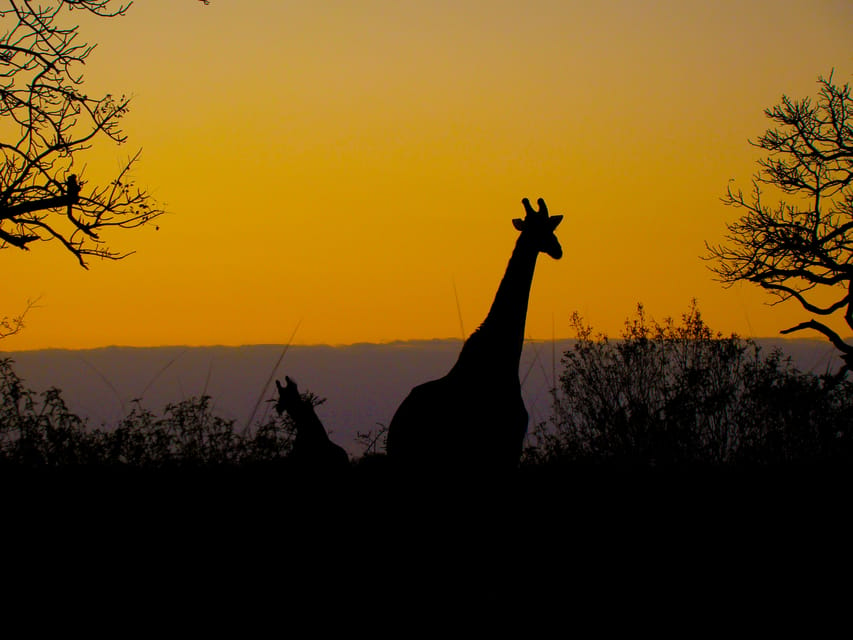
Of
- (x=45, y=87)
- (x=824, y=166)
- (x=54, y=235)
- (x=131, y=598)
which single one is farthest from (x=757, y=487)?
(x=824, y=166)

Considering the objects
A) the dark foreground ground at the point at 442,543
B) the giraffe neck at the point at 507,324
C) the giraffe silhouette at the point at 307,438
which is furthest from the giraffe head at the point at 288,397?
the giraffe neck at the point at 507,324

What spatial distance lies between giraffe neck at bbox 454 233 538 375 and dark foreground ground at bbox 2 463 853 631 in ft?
3.51

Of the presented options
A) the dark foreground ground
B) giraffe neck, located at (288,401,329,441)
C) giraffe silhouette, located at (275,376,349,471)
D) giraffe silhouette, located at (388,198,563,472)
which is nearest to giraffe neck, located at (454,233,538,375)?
giraffe silhouette, located at (388,198,563,472)

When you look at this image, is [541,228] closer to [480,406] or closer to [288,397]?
[480,406]

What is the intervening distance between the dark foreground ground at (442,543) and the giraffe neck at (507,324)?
1.07 m

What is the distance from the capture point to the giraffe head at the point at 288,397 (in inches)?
461

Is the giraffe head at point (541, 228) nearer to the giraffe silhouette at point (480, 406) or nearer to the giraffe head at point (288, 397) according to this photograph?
the giraffe silhouette at point (480, 406)

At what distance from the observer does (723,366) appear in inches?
512

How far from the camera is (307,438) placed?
1075cm

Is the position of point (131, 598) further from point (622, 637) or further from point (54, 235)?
point (54, 235)

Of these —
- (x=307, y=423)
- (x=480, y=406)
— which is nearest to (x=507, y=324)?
(x=480, y=406)

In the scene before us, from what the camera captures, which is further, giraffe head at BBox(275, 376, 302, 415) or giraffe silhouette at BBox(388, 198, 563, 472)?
giraffe head at BBox(275, 376, 302, 415)

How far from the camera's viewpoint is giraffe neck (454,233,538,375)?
8484mm

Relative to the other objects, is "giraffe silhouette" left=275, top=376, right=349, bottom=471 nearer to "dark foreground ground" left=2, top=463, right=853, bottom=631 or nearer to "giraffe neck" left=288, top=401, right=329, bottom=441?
"giraffe neck" left=288, top=401, right=329, bottom=441
